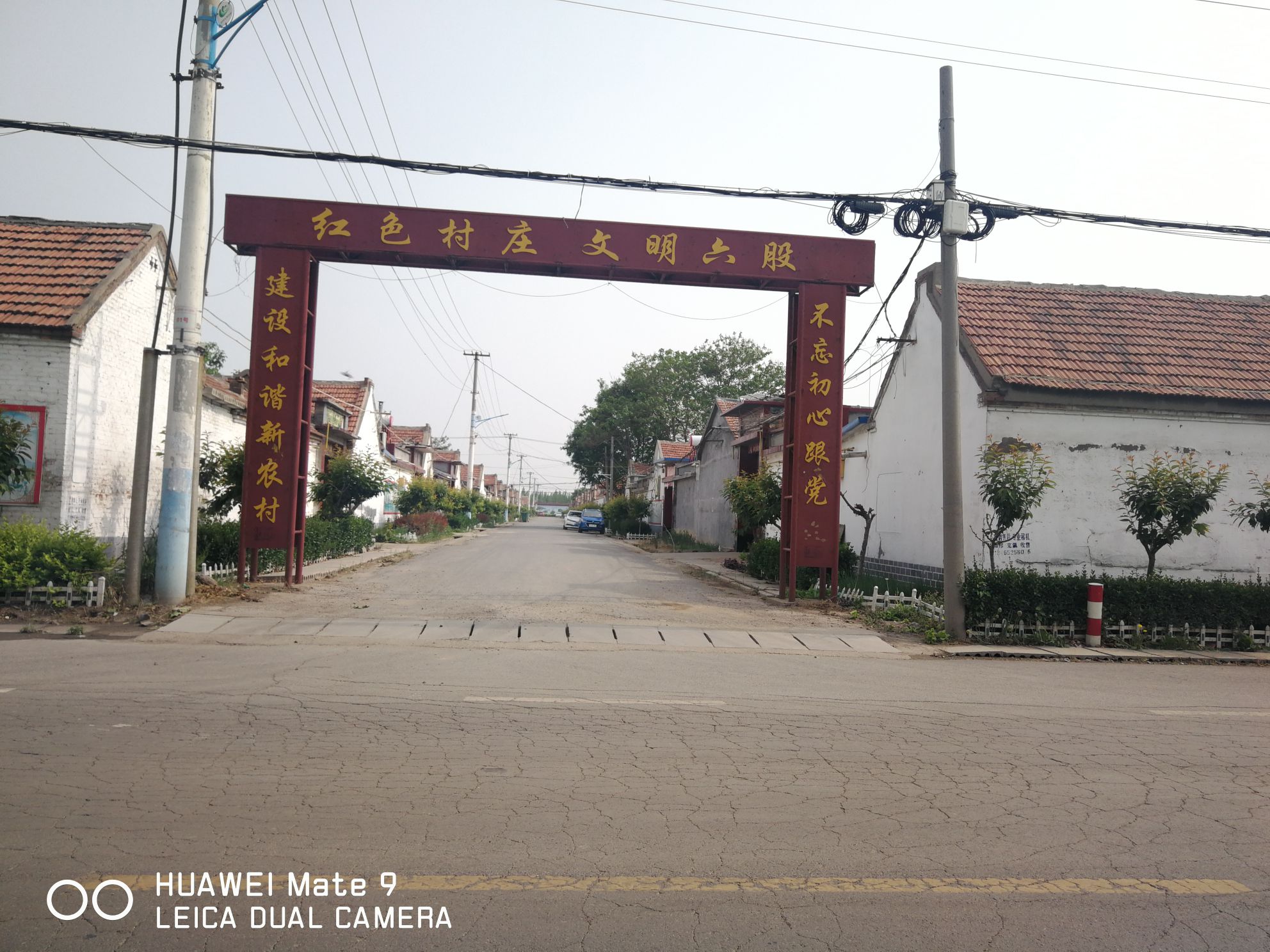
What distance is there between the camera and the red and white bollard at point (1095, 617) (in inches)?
488

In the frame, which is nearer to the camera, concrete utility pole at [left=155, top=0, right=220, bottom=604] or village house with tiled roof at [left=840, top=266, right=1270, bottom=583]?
concrete utility pole at [left=155, top=0, right=220, bottom=604]

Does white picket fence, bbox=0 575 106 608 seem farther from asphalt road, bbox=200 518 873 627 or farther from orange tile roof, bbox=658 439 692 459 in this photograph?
orange tile roof, bbox=658 439 692 459

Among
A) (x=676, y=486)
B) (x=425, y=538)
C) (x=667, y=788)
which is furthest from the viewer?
(x=676, y=486)

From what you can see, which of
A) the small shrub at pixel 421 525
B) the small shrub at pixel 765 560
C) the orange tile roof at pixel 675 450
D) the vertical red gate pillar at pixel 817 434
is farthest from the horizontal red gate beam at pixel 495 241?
the orange tile roof at pixel 675 450

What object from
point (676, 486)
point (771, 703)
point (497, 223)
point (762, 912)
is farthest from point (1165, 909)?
point (676, 486)

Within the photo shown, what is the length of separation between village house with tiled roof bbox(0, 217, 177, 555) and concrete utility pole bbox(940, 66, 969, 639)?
11668 millimetres

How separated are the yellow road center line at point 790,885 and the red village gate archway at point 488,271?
37.5 feet

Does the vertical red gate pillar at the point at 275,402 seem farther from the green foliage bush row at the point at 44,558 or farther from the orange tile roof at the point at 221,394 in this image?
the orange tile roof at the point at 221,394

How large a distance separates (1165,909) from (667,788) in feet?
8.51

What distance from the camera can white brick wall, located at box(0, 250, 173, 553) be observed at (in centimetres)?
1358

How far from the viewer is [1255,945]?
357cm

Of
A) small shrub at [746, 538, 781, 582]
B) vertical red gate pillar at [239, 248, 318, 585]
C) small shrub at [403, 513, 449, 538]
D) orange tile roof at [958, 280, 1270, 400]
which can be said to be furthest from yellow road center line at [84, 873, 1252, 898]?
small shrub at [403, 513, 449, 538]

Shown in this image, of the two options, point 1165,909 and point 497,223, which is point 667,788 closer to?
point 1165,909

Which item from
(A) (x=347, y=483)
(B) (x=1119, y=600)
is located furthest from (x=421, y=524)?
(B) (x=1119, y=600)
